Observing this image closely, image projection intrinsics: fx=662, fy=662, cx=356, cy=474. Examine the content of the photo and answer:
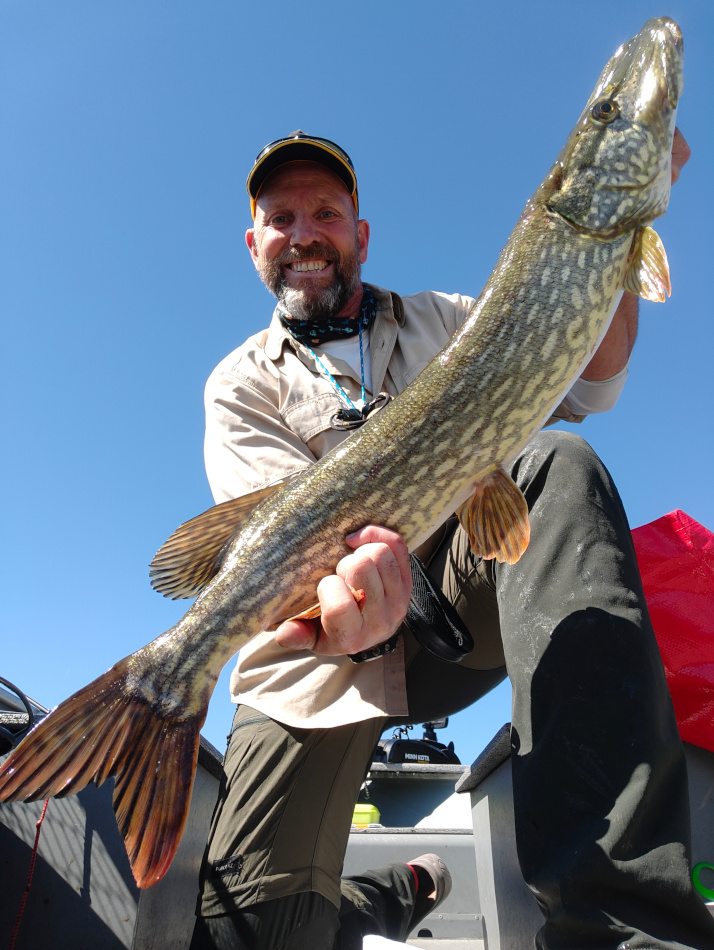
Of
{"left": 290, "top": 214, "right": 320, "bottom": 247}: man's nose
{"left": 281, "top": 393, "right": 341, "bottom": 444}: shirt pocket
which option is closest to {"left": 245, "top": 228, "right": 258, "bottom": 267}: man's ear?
{"left": 290, "top": 214, "right": 320, "bottom": 247}: man's nose

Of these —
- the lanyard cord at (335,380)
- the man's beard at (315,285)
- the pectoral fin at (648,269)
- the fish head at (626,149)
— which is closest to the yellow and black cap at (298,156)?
the man's beard at (315,285)

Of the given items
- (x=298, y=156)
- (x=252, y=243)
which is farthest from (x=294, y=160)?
(x=252, y=243)

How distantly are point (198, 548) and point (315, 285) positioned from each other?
2009 mm

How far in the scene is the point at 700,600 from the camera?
2.93 meters

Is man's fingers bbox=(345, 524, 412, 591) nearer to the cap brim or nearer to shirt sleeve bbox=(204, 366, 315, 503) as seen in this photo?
shirt sleeve bbox=(204, 366, 315, 503)

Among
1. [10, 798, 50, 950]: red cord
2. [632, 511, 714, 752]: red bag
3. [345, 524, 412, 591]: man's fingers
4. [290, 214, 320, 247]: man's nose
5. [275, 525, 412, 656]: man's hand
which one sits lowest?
[10, 798, 50, 950]: red cord

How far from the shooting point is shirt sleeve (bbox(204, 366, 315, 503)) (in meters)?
3.01

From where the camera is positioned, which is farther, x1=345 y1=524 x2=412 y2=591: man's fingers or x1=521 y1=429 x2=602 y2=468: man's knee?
x1=521 y1=429 x2=602 y2=468: man's knee

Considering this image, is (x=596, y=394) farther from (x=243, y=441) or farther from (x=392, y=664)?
(x=243, y=441)

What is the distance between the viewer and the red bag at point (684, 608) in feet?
9.02

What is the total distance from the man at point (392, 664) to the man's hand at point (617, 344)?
0.04 ft

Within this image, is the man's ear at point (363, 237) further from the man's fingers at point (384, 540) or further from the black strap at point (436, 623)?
the man's fingers at point (384, 540)

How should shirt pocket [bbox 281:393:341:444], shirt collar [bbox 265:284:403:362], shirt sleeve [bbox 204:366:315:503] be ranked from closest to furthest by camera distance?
shirt sleeve [bbox 204:366:315:503] < shirt pocket [bbox 281:393:341:444] < shirt collar [bbox 265:284:403:362]

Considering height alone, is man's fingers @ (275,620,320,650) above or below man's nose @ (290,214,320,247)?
below
